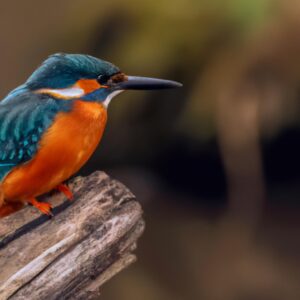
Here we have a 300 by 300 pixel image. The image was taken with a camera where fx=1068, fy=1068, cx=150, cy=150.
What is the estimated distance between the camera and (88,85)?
2.33 meters

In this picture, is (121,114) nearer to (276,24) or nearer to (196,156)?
(196,156)

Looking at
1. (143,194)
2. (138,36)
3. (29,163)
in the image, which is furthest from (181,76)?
(29,163)

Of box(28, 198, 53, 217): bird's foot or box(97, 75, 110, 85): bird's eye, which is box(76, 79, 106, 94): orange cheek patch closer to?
box(97, 75, 110, 85): bird's eye

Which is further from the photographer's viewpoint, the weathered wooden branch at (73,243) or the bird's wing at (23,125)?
the bird's wing at (23,125)

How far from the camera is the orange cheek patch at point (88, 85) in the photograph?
2322 mm

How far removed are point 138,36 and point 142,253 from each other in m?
1.10

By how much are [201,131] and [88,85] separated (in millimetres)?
3074

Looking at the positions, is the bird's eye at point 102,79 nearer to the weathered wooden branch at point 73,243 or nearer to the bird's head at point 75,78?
the bird's head at point 75,78

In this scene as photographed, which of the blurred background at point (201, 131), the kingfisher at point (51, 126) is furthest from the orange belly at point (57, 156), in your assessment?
the blurred background at point (201, 131)

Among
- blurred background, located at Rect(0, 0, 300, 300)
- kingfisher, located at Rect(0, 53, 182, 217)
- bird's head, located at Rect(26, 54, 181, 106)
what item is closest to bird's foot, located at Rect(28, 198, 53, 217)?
kingfisher, located at Rect(0, 53, 182, 217)

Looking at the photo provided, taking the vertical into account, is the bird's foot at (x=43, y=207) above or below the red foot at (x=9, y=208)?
above

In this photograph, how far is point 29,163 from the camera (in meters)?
2.30

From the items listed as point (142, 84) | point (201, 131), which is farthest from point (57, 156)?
point (201, 131)

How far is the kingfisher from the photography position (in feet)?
7.53
